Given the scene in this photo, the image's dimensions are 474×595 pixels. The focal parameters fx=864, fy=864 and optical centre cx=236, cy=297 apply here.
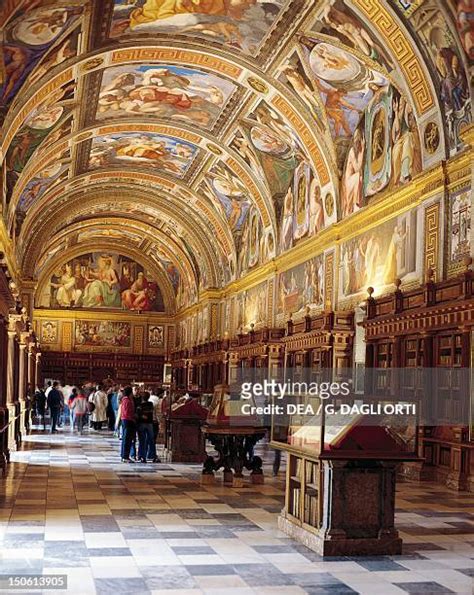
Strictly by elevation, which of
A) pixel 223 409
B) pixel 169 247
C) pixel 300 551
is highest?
pixel 169 247

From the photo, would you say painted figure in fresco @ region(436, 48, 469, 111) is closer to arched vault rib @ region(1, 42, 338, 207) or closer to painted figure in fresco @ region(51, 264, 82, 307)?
arched vault rib @ region(1, 42, 338, 207)

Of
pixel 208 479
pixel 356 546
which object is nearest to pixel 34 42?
pixel 208 479

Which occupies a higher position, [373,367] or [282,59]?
[282,59]

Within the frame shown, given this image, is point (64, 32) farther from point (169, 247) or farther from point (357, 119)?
point (169, 247)

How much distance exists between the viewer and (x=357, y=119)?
1997 cm

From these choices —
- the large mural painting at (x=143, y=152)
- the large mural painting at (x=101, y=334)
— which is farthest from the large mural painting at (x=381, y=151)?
the large mural painting at (x=101, y=334)

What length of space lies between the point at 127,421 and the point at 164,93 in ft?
31.9

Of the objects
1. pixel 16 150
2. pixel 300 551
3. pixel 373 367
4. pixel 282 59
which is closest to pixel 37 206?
pixel 16 150

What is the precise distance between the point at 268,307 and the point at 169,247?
1381 centimetres

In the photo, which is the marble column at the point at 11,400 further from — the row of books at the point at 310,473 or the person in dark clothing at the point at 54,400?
the row of books at the point at 310,473

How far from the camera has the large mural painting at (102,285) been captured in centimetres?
4575

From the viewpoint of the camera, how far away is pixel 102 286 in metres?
46.3

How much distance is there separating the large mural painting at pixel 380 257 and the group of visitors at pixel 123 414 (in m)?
5.31

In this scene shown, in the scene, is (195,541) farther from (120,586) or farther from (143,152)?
(143,152)
